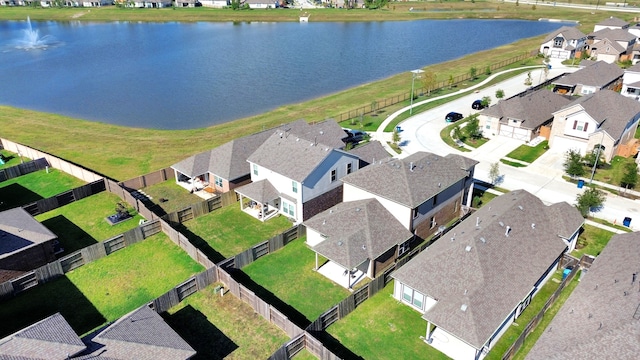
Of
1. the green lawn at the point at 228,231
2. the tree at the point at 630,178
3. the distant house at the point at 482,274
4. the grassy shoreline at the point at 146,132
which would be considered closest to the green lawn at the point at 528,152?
the tree at the point at 630,178

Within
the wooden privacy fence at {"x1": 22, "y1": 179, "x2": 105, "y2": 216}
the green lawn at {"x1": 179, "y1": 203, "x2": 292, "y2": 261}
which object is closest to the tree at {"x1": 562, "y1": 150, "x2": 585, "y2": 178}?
the green lawn at {"x1": 179, "y1": 203, "x2": 292, "y2": 261}

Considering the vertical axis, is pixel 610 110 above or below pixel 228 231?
above

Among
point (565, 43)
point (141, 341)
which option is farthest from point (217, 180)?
point (565, 43)

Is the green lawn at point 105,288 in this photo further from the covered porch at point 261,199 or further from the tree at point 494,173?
the tree at point 494,173

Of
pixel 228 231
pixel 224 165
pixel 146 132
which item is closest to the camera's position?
pixel 228 231

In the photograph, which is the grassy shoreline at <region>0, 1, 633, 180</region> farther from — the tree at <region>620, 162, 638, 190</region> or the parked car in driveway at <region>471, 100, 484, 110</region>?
the tree at <region>620, 162, 638, 190</region>

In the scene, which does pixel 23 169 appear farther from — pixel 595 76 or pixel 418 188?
pixel 595 76

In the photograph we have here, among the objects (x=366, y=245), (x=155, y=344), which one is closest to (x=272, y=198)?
(x=366, y=245)
